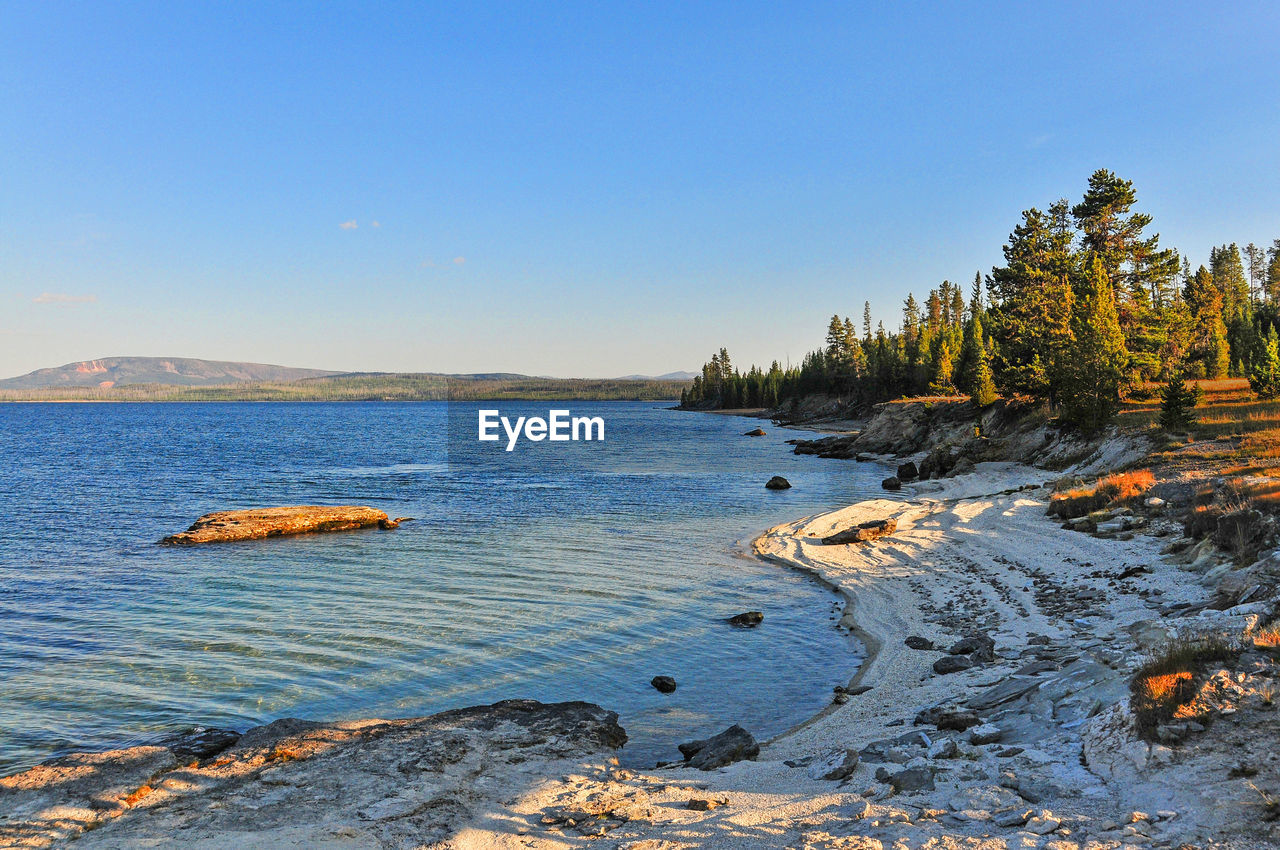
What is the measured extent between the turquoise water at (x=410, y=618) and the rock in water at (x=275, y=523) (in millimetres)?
1403

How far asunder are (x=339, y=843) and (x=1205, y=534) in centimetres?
1989

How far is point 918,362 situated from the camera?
387ft

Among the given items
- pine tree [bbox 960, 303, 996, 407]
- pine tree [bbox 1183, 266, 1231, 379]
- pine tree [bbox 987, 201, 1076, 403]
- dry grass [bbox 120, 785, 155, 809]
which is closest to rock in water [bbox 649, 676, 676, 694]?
dry grass [bbox 120, 785, 155, 809]

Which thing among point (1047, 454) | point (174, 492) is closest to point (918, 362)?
point (1047, 454)

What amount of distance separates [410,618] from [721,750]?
38.5 ft

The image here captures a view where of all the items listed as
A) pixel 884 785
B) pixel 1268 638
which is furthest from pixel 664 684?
pixel 1268 638

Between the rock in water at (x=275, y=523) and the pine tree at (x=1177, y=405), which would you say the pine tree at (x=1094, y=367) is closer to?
the pine tree at (x=1177, y=405)

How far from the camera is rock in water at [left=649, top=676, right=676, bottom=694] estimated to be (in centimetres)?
1497

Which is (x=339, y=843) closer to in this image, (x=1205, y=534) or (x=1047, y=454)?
(x=1205, y=534)

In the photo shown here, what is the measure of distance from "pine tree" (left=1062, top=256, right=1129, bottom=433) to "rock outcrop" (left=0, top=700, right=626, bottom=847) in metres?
39.2

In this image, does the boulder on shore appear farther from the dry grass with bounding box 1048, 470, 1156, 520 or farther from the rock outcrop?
the rock outcrop

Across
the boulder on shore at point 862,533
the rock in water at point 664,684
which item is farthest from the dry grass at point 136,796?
the boulder on shore at point 862,533

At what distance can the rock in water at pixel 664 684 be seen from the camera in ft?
49.1

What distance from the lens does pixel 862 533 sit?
2970cm
